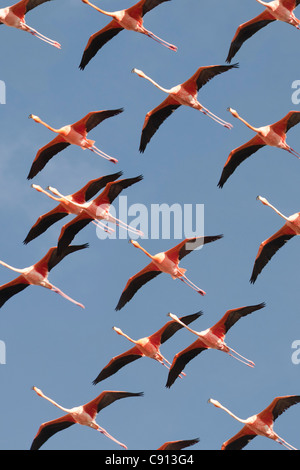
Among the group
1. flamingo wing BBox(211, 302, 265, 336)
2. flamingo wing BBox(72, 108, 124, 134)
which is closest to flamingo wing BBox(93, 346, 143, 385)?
flamingo wing BBox(211, 302, 265, 336)

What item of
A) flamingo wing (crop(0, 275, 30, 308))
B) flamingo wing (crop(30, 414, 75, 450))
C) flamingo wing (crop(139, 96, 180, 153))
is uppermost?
flamingo wing (crop(139, 96, 180, 153))

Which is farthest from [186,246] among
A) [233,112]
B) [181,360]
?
[233,112]

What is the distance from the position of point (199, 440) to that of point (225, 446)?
2016 millimetres

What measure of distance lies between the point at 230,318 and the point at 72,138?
987 cm

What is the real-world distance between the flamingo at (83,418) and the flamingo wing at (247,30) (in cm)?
1450

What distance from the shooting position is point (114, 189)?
5959 centimetres

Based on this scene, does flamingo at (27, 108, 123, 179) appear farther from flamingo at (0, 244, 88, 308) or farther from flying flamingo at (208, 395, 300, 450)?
flying flamingo at (208, 395, 300, 450)

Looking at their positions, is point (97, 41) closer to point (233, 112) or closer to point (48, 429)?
point (233, 112)

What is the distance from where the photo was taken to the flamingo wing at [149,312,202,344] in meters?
61.8

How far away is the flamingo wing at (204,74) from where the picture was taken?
59.8 meters

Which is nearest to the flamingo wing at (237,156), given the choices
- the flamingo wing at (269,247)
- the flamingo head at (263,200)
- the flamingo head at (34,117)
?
the flamingo head at (263,200)

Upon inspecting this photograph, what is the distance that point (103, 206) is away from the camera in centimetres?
6022

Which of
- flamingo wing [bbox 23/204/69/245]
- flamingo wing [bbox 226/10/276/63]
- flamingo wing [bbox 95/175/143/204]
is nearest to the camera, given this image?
flamingo wing [bbox 95/175/143/204]

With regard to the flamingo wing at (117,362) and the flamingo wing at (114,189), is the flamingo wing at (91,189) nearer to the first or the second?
the flamingo wing at (114,189)
